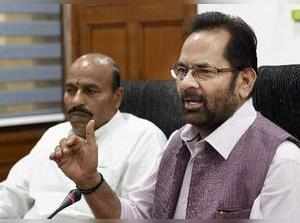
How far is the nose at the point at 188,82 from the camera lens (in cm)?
133

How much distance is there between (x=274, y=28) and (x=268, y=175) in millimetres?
1347

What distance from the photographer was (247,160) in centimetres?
127

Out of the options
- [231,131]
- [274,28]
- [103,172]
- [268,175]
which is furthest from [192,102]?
[274,28]

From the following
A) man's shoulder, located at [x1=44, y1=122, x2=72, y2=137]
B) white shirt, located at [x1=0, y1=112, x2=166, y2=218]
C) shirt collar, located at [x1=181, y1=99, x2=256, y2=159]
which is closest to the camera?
shirt collar, located at [x1=181, y1=99, x2=256, y2=159]

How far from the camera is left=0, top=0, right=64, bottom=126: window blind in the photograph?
10.8 feet

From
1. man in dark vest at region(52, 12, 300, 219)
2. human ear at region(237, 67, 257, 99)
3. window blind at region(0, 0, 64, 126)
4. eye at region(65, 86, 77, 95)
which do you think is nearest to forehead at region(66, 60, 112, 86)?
eye at region(65, 86, 77, 95)

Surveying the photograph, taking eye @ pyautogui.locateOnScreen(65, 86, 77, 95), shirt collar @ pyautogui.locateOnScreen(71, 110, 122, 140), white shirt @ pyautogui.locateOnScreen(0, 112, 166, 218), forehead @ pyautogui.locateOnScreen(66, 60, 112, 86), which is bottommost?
white shirt @ pyautogui.locateOnScreen(0, 112, 166, 218)

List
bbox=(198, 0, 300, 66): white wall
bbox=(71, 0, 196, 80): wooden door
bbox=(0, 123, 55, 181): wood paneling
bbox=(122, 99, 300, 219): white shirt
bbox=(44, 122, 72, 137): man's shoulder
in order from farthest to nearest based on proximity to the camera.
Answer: bbox=(0, 123, 55, 181): wood paneling < bbox=(71, 0, 196, 80): wooden door < bbox=(198, 0, 300, 66): white wall < bbox=(44, 122, 72, 137): man's shoulder < bbox=(122, 99, 300, 219): white shirt

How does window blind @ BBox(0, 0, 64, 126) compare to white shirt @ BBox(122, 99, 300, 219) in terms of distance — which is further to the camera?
window blind @ BBox(0, 0, 64, 126)

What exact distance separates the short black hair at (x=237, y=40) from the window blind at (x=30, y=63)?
2110 mm

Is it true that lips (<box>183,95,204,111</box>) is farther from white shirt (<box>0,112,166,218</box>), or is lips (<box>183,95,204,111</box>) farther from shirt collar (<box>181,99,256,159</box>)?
white shirt (<box>0,112,166,218</box>)

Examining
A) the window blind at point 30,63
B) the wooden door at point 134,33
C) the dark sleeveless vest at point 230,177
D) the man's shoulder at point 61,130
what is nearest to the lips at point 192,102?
the dark sleeveless vest at point 230,177

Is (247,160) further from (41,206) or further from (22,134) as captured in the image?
(22,134)

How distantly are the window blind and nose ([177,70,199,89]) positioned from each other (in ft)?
7.01
